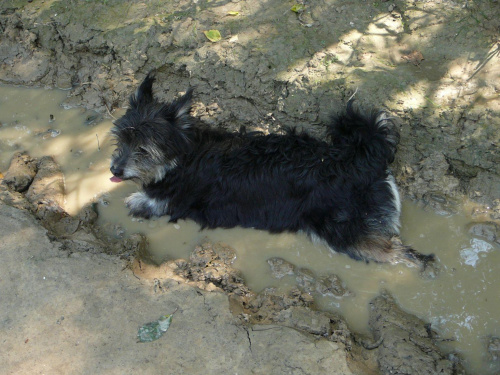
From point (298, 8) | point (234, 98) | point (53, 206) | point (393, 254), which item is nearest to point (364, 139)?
point (393, 254)

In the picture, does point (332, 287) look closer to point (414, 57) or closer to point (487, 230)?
point (487, 230)

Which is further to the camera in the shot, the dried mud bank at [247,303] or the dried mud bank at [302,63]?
the dried mud bank at [302,63]

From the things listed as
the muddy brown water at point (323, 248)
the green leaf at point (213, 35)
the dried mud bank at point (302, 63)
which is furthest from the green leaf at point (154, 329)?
the green leaf at point (213, 35)

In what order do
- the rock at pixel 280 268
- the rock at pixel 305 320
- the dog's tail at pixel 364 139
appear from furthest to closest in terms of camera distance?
1. the rock at pixel 280 268
2. the dog's tail at pixel 364 139
3. the rock at pixel 305 320

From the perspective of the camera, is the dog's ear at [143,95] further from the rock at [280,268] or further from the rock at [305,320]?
the rock at [305,320]

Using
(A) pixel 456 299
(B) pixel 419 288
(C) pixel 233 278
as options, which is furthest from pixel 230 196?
(A) pixel 456 299
